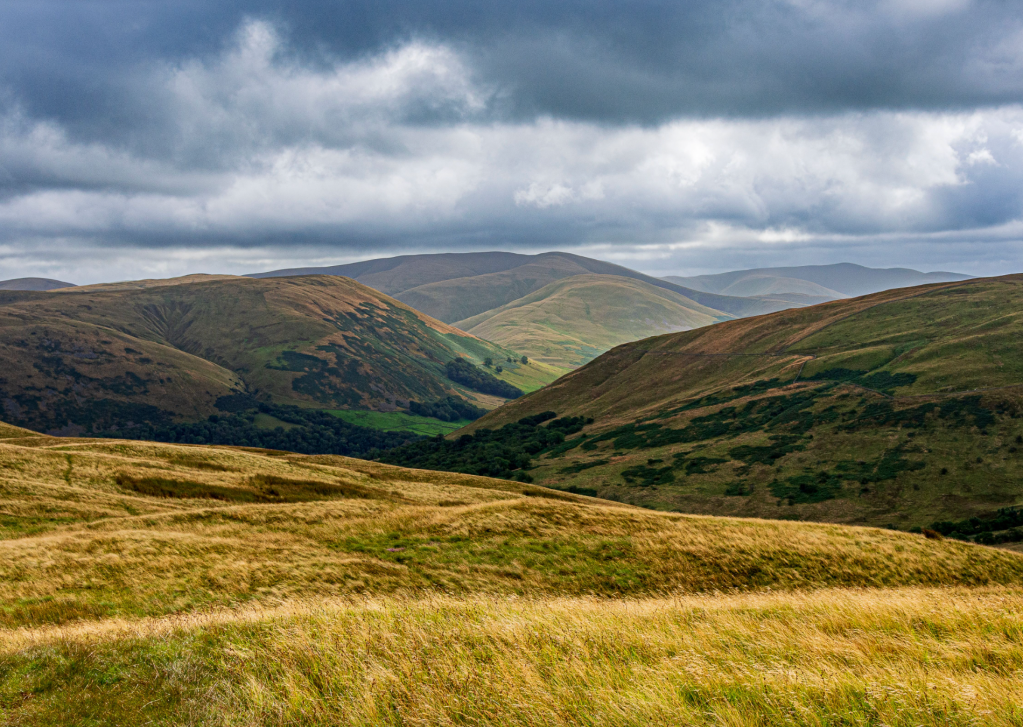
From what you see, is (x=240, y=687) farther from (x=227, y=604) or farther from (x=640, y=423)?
(x=640, y=423)

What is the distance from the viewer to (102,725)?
8758mm

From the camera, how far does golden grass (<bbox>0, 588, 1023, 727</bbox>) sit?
7652 mm

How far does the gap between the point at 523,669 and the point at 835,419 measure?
378 feet

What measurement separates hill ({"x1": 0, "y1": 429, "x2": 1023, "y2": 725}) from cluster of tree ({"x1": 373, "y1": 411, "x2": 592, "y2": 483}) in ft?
312

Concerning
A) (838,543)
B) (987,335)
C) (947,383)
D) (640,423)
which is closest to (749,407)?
(640,423)

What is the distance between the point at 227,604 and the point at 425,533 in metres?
13.0

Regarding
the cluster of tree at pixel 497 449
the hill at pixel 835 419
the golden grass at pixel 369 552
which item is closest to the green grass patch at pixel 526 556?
the golden grass at pixel 369 552

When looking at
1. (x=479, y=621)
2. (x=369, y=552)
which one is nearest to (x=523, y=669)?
(x=479, y=621)

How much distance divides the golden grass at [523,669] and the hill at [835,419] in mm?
62236

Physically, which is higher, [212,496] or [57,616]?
[57,616]

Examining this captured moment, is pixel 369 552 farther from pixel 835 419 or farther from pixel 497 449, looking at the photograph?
pixel 497 449

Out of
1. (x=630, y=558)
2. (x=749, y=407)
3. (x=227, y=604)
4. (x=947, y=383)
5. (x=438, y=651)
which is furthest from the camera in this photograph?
(x=749, y=407)

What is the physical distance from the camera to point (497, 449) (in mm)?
156125

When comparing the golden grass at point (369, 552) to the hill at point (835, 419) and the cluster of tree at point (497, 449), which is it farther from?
the cluster of tree at point (497, 449)
